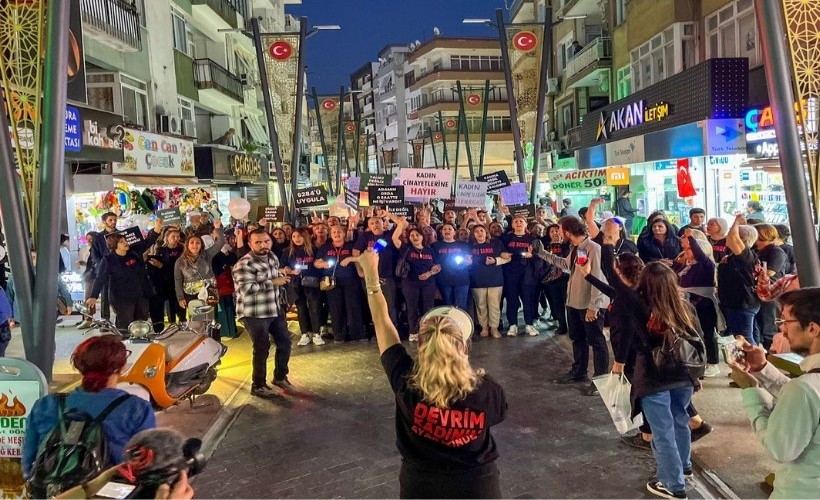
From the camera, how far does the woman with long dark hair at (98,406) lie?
3.38 meters

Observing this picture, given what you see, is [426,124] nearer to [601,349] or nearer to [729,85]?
[729,85]

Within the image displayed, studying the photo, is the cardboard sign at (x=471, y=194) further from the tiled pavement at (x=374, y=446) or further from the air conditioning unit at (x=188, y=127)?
the air conditioning unit at (x=188, y=127)

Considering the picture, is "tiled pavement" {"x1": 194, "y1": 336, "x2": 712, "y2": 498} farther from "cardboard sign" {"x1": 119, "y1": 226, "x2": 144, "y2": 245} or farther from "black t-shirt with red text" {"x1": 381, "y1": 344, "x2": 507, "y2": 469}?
"cardboard sign" {"x1": 119, "y1": 226, "x2": 144, "y2": 245}

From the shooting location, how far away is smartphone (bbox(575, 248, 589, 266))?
7262mm

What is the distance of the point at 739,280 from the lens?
7.73 metres

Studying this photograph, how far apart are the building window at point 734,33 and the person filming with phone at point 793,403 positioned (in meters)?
12.8

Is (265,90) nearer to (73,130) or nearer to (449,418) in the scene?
(73,130)

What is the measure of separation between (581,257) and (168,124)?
689 inches

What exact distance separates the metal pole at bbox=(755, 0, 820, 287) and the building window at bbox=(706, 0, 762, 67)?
9.90 meters

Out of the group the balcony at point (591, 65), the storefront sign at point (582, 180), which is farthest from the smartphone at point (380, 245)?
the balcony at point (591, 65)

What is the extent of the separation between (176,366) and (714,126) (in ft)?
38.5

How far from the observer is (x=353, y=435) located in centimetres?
682

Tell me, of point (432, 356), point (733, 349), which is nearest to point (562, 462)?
point (733, 349)

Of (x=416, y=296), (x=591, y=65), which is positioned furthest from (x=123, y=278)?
(x=591, y=65)
